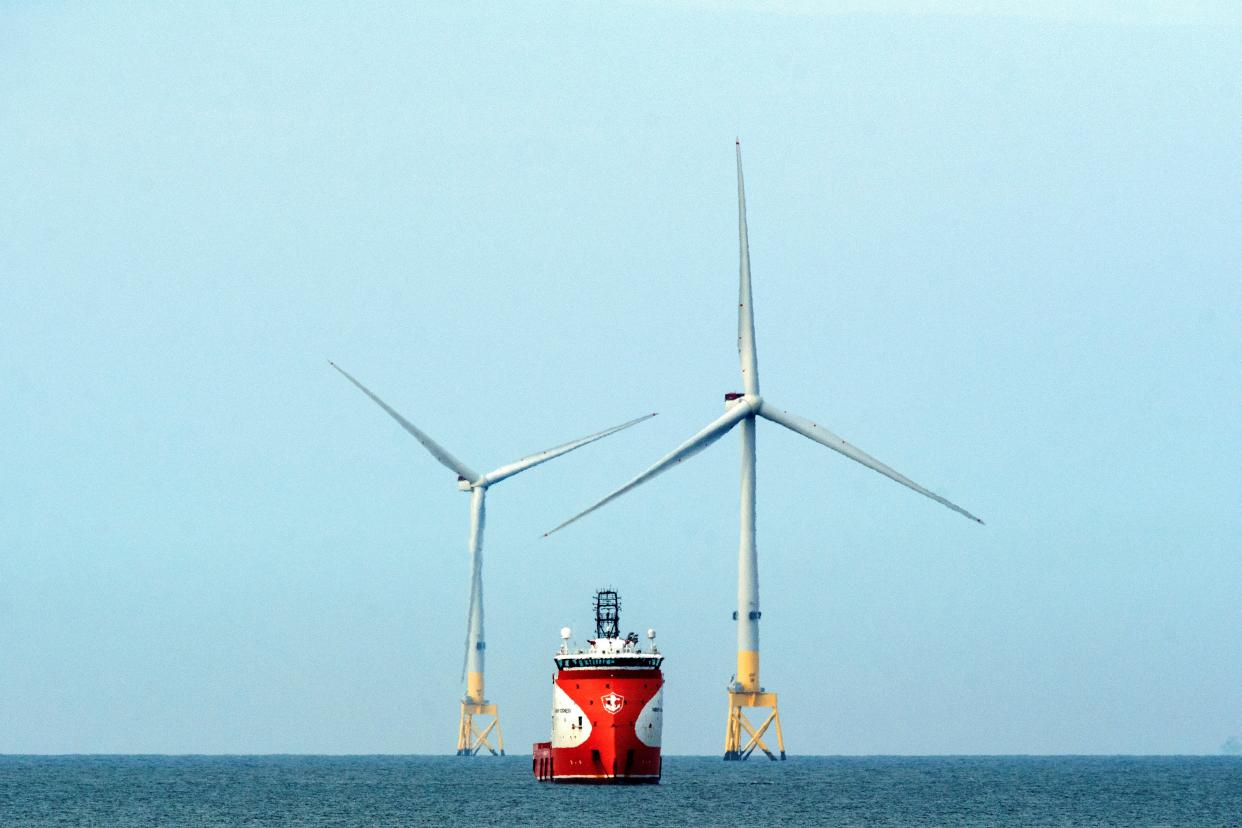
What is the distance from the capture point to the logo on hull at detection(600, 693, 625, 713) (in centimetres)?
15875

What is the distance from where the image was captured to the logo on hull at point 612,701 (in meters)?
159

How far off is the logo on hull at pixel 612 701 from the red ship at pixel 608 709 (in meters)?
0.09

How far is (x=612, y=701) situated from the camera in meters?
159

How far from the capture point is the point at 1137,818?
15862 centimetres

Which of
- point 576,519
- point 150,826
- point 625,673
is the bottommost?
point 150,826

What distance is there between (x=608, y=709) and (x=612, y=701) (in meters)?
1.09

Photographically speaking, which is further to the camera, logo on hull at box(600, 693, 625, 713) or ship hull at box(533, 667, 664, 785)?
ship hull at box(533, 667, 664, 785)

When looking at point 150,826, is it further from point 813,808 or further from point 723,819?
point 813,808

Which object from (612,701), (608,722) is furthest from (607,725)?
(612,701)

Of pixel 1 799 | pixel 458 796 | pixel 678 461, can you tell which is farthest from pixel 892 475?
pixel 1 799

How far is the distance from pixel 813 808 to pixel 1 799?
92.8 metres

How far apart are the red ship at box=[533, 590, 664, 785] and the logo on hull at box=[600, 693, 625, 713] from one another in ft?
0.29

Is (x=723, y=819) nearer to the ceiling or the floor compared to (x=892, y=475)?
nearer to the floor

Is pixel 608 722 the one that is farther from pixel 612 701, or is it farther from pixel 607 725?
pixel 612 701
